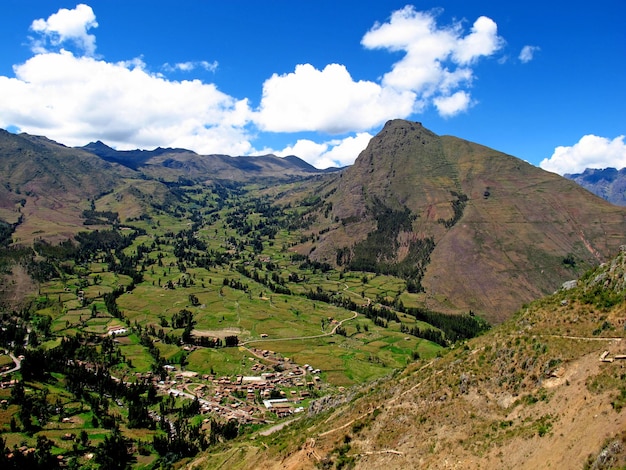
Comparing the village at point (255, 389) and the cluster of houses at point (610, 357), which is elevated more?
the cluster of houses at point (610, 357)

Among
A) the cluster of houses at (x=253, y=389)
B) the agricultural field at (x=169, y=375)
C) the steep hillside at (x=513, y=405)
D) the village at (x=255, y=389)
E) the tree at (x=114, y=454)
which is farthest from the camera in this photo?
the cluster of houses at (x=253, y=389)

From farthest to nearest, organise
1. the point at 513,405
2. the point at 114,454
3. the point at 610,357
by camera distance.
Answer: the point at 114,454 < the point at 513,405 < the point at 610,357

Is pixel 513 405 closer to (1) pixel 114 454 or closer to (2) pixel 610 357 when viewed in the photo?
(2) pixel 610 357

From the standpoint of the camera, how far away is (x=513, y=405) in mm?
41406

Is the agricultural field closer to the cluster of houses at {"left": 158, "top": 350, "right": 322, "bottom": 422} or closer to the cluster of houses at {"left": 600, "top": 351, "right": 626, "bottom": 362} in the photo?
the cluster of houses at {"left": 158, "top": 350, "right": 322, "bottom": 422}

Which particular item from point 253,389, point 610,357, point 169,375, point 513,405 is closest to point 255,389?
point 253,389

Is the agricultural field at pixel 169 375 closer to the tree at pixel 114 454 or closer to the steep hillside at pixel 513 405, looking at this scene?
the tree at pixel 114 454

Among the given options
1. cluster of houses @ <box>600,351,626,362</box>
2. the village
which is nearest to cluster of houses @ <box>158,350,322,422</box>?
the village

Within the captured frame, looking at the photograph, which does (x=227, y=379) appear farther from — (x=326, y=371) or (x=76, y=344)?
(x=76, y=344)

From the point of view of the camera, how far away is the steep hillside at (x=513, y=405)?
3259 centimetres

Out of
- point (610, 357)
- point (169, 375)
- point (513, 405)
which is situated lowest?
point (169, 375)

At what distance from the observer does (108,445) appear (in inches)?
3757

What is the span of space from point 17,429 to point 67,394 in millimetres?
24372

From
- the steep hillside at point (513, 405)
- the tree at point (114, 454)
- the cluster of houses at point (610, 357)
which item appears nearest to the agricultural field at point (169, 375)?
the tree at point (114, 454)
